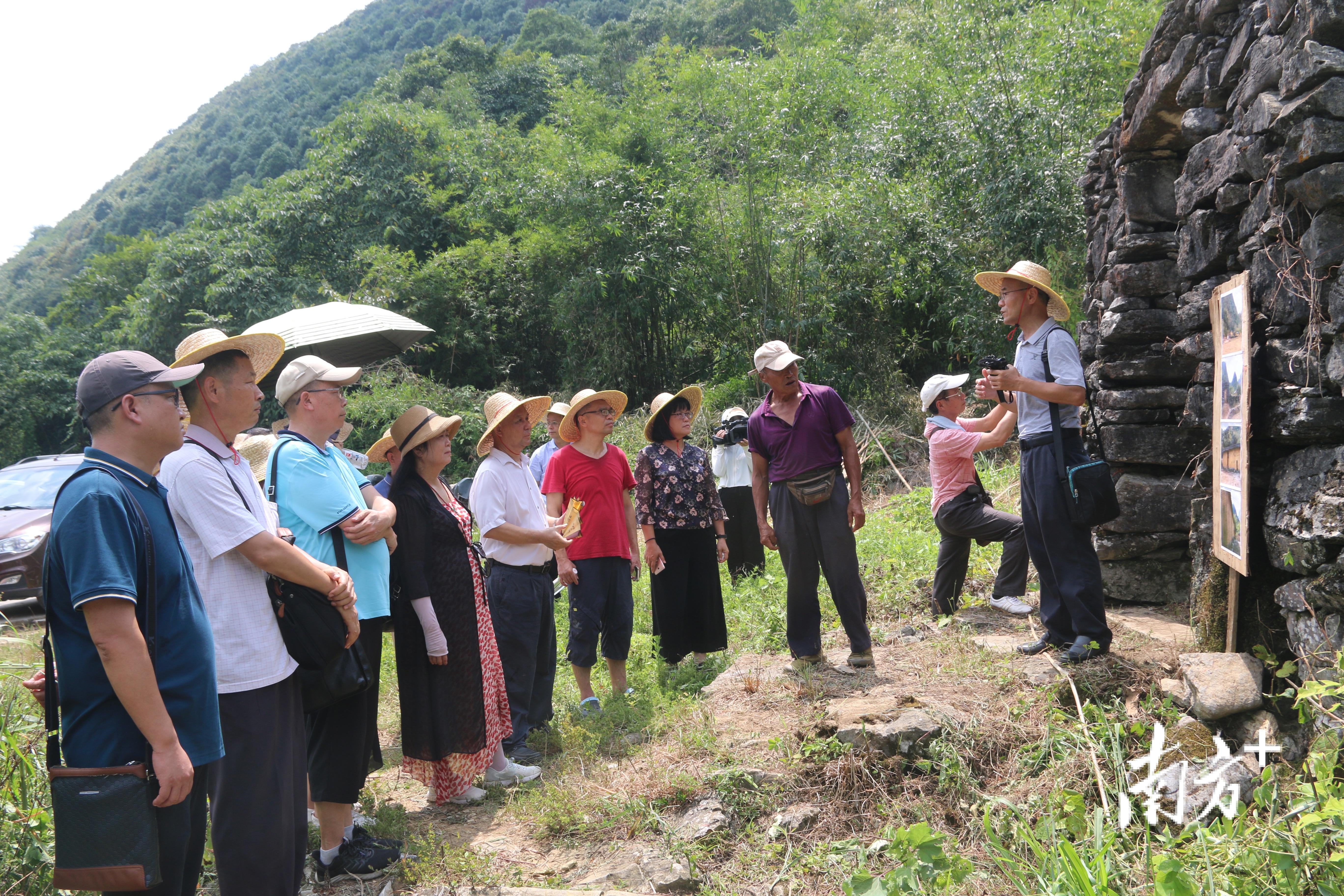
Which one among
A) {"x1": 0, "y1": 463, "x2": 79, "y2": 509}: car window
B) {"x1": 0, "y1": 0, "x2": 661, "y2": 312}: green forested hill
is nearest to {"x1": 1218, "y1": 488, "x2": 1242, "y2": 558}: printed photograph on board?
{"x1": 0, "y1": 463, "x2": 79, "y2": 509}: car window

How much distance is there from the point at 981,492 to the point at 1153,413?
1.10 meters

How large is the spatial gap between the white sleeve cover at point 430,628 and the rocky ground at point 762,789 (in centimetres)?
75

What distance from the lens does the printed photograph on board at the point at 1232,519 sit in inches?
134

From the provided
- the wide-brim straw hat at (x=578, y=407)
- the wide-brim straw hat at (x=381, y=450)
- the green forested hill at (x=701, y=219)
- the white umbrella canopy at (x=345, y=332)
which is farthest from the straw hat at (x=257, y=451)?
the green forested hill at (x=701, y=219)

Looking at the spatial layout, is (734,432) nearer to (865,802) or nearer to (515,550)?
(515,550)

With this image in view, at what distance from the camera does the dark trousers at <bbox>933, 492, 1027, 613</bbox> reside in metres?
5.48

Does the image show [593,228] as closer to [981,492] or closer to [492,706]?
[981,492]

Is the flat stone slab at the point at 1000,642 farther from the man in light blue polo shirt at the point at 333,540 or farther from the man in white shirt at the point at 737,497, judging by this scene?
the man in light blue polo shirt at the point at 333,540

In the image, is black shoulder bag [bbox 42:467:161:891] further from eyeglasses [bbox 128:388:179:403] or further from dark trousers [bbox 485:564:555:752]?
dark trousers [bbox 485:564:555:752]

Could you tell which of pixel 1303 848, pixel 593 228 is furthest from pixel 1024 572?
pixel 593 228

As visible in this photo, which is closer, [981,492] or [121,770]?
[121,770]

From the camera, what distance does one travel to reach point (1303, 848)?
252 centimetres

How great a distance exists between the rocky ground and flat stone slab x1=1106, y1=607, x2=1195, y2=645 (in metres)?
0.02

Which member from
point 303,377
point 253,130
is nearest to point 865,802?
point 303,377
